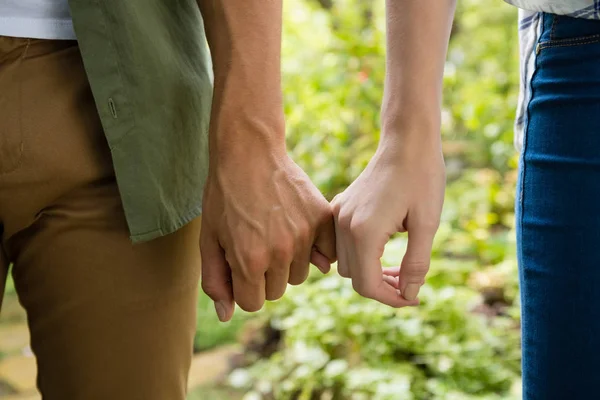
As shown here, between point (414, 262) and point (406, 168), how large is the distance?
134 mm

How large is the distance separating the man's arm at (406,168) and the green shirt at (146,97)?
0.89ft

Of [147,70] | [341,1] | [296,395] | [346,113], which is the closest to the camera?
[147,70]

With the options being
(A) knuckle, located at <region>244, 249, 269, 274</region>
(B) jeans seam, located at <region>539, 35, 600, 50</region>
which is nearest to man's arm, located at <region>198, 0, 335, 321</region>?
(A) knuckle, located at <region>244, 249, 269, 274</region>

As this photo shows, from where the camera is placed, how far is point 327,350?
2871mm

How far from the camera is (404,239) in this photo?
346 cm

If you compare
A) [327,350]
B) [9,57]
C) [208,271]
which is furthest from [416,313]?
[9,57]

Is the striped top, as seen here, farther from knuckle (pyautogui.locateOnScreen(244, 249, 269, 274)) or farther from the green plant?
the green plant

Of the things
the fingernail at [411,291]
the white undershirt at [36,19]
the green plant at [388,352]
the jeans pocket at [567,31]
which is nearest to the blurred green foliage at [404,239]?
the green plant at [388,352]

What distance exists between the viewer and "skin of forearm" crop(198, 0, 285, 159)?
1112 mm

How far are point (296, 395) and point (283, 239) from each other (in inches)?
73.8

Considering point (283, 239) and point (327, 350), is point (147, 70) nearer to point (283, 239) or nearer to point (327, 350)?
point (283, 239)

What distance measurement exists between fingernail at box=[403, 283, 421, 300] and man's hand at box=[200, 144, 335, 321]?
4.8 inches

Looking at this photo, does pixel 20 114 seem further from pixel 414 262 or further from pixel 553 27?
pixel 553 27

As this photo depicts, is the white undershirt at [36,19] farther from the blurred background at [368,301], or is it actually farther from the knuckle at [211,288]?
the blurred background at [368,301]
